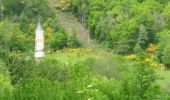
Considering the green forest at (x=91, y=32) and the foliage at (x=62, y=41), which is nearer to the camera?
the green forest at (x=91, y=32)

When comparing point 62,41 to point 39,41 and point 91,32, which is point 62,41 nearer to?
point 39,41

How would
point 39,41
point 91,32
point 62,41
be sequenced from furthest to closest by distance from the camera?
point 91,32 < point 62,41 < point 39,41

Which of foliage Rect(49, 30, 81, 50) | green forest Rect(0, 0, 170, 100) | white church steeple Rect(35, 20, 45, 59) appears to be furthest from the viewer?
foliage Rect(49, 30, 81, 50)

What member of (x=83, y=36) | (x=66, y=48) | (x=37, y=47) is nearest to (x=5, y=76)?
(x=37, y=47)

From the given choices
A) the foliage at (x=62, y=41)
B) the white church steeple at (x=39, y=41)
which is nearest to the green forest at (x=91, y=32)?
the foliage at (x=62, y=41)

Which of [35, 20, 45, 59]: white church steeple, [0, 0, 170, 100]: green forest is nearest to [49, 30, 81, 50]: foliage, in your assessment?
[0, 0, 170, 100]: green forest

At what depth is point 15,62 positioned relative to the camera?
6675cm

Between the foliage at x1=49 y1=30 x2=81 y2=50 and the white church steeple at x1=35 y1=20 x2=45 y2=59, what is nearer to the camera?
the white church steeple at x1=35 y1=20 x2=45 y2=59

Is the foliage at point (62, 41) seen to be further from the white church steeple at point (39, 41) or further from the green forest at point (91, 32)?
the white church steeple at point (39, 41)

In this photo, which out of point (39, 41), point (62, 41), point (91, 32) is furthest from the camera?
point (91, 32)

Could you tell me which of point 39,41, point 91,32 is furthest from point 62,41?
point 91,32

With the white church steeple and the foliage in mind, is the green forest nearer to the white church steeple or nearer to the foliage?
the foliage

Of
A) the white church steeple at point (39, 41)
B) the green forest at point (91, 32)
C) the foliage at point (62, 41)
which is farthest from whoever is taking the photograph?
the foliage at point (62, 41)

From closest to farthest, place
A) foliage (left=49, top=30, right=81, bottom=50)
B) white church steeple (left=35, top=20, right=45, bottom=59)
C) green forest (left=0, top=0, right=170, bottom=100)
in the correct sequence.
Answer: green forest (left=0, top=0, right=170, bottom=100) < white church steeple (left=35, top=20, right=45, bottom=59) < foliage (left=49, top=30, right=81, bottom=50)
